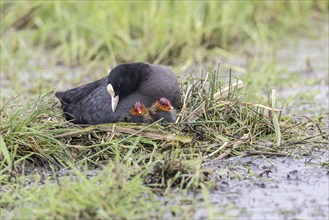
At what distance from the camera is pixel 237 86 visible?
630 centimetres

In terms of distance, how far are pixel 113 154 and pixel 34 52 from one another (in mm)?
4301

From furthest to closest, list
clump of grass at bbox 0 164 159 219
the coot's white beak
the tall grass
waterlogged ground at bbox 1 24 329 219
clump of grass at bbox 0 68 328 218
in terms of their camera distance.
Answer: the tall grass → the coot's white beak → waterlogged ground at bbox 1 24 329 219 → clump of grass at bbox 0 68 328 218 → clump of grass at bbox 0 164 159 219

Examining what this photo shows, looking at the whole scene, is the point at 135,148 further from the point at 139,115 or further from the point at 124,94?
the point at 124,94

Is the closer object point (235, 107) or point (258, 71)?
point (235, 107)

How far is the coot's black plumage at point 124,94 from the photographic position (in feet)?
19.8

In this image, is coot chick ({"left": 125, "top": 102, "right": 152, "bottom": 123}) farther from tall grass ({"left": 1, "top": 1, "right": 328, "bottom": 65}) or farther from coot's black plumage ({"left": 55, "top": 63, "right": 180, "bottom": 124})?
tall grass ({"left": 1, "top": 1, "right": 328, "bottom": 65})

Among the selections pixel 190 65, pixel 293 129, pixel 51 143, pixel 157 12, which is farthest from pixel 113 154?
pixel 157 12

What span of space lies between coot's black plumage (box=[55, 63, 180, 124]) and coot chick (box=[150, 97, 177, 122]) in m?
0.18

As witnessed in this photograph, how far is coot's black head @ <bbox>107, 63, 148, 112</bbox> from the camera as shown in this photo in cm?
604

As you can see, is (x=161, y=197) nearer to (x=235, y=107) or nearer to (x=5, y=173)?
Result: (x=5, y=173)

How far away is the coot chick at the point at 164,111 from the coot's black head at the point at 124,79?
31cm

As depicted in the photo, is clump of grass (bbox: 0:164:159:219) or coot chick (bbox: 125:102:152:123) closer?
clump of grass (bbox: 0:164:159:219)

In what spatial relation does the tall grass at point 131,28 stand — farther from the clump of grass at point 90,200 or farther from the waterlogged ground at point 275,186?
the clump of grass at point 90,200

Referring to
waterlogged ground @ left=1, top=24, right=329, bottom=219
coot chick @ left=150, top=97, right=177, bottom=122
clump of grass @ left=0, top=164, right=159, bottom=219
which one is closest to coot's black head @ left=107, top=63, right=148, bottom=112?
coot chick @ left=150, top=97, right=177, bottom=122
